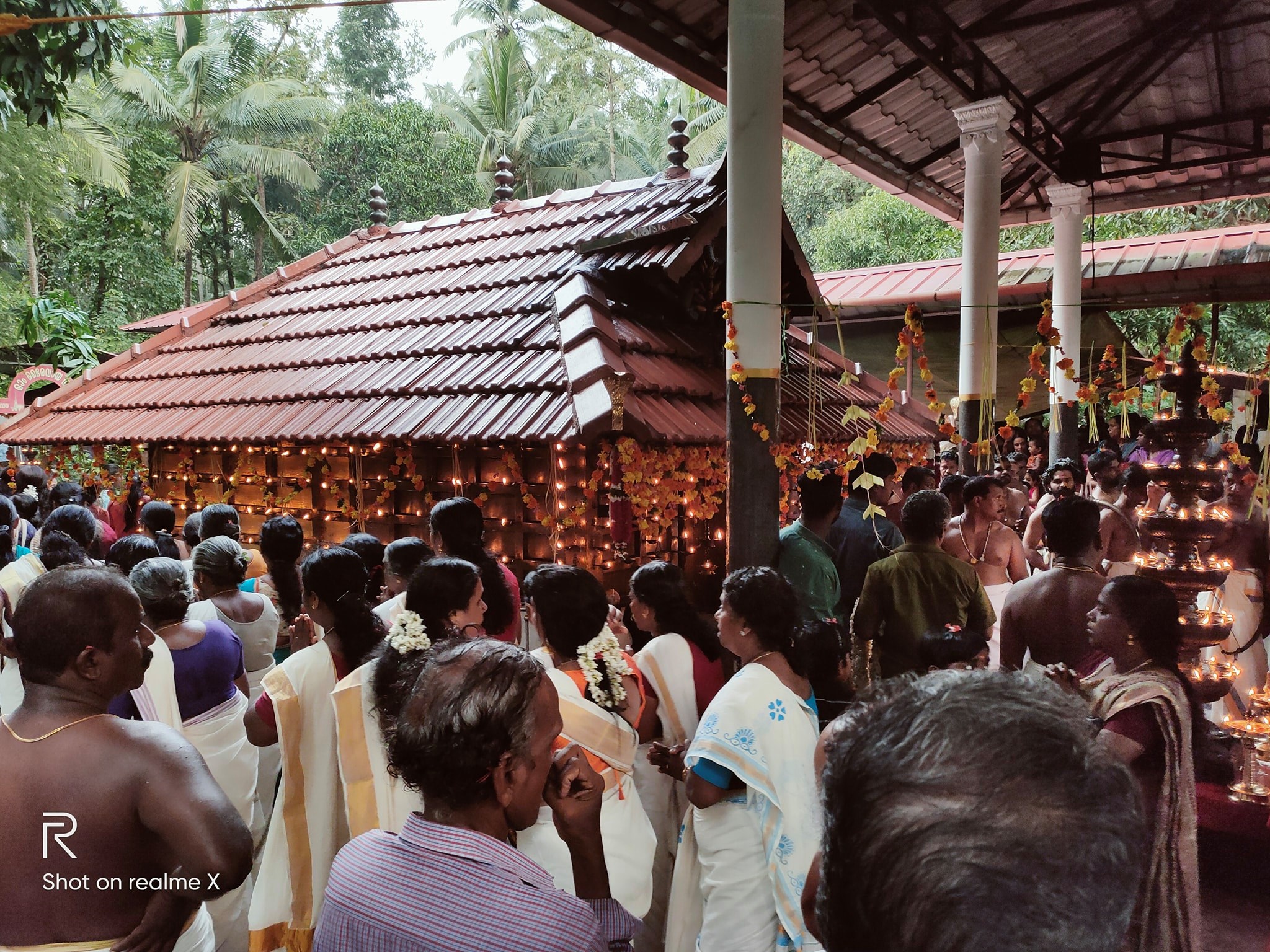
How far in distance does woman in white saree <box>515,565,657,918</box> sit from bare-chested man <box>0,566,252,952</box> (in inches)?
43.9

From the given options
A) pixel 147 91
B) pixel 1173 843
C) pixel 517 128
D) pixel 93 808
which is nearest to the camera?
pixel 93 808

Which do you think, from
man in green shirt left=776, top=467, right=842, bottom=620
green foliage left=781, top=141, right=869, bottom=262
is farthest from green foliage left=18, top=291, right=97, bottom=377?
green foliage left=781, top=141, right=869, bottom=262

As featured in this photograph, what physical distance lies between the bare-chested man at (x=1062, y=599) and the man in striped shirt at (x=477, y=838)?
2.87 m

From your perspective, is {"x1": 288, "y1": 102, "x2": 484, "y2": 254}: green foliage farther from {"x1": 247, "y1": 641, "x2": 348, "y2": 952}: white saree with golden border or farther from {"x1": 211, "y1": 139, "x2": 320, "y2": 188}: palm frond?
{"x1": 247, "y1": 641, "x2": 348, "y2": 952}: white saree with golden border

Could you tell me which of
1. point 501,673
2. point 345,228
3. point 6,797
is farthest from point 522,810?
point 345,228

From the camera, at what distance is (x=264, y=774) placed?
4801 millimetres

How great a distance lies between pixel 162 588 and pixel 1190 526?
4238 mm

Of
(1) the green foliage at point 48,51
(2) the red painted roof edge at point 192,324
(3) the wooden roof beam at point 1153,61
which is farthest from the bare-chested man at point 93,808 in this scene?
(3) the wooden roof beam at point 1153,61

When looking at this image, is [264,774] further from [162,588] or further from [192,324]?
[192,324]

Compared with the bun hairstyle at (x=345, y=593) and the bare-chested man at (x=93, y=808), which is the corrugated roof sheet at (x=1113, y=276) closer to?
the bun hairstyle at (x=345, y=593)

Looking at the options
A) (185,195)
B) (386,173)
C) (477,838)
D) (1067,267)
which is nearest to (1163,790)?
(477,838)

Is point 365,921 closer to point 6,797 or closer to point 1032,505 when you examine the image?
point 6,797

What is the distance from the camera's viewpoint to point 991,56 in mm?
8883

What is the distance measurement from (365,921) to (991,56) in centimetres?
989
